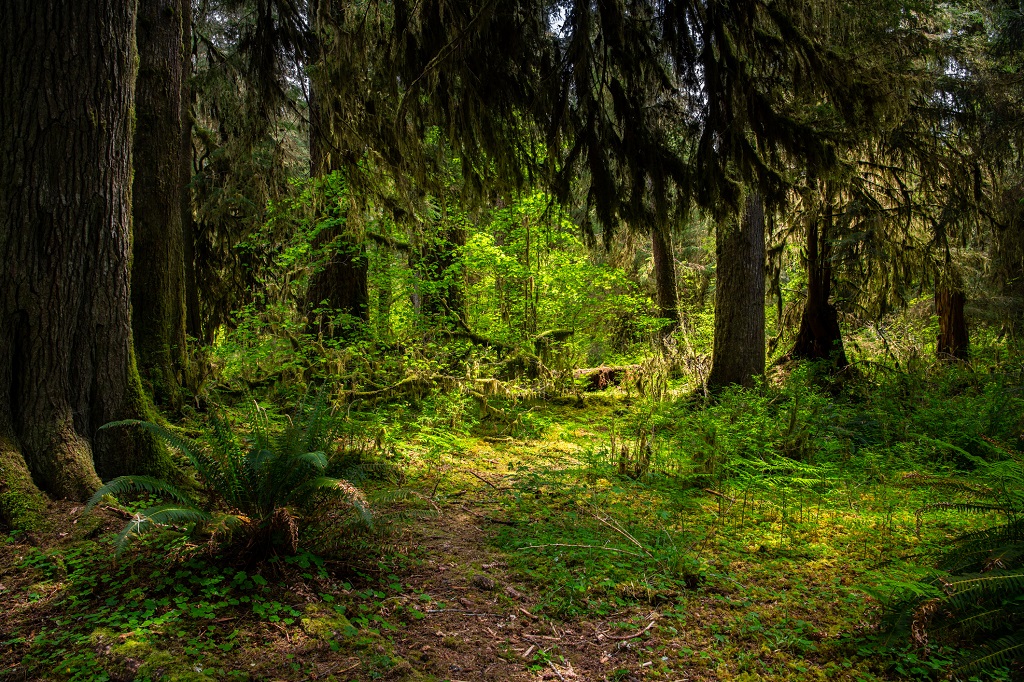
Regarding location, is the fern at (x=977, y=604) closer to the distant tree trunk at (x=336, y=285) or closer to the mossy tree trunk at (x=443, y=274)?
the mossy tree trunk at (x=443, y=274)

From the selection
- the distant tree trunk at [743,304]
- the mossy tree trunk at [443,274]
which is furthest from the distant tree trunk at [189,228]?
the distant tree trunk at [743,304]

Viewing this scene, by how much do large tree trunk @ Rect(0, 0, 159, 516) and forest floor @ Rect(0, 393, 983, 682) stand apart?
494 mm

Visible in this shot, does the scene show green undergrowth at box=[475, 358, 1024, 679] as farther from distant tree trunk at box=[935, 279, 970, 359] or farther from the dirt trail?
distant tree trunk at box=[935, 279, 970, 359]

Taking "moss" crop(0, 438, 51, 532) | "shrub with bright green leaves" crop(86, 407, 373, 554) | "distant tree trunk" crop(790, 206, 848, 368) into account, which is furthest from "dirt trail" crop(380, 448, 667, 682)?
"distant tree trunk" crop(790, 206, 848, 368)

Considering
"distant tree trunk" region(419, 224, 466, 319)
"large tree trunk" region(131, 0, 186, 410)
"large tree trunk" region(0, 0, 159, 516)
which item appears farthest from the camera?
"distant tree trunk" region(419, 224, 466, 319)

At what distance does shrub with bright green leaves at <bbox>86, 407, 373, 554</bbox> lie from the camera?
283 centimetres

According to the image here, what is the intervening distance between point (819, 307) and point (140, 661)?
9888mm

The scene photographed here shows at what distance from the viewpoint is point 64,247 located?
3.32m

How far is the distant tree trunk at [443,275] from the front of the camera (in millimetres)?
7918

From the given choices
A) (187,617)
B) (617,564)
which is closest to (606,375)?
(617,564)

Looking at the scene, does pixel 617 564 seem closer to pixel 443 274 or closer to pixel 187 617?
pixel 187 617

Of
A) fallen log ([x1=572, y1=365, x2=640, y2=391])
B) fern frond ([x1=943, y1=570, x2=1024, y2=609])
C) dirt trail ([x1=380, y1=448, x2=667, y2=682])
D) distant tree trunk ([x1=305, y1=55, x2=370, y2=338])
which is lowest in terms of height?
dirt trail ([x1=380, y1=448, x2=667, y2=682])

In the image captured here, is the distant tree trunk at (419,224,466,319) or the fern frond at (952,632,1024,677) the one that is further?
the distant tree trunk at (419,224,466,319)

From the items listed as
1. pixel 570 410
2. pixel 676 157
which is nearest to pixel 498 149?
pixel 676 157
